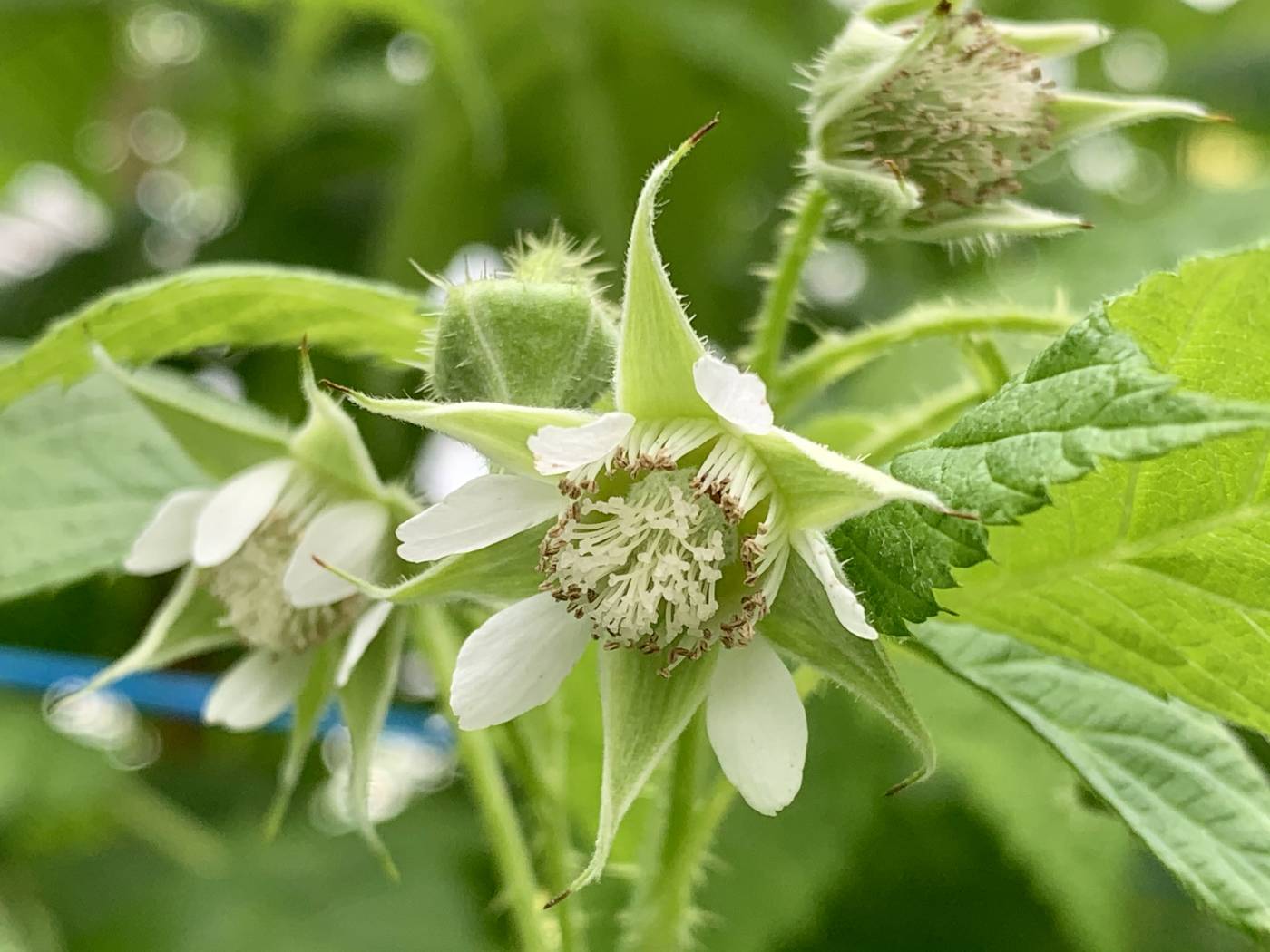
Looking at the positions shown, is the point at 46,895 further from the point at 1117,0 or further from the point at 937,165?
the point at 1117,0

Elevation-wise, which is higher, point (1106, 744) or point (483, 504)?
point (483, 504)

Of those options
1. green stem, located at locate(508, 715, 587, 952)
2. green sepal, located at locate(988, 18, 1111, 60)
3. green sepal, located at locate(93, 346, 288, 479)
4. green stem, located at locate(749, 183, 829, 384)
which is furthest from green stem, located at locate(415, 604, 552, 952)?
green sepal, located at locate(988, 18, 1111, 60)

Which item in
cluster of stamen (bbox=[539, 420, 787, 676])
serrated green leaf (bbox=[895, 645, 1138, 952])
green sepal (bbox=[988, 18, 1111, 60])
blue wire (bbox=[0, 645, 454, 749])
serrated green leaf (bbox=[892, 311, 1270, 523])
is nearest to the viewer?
serrated green leaf (bbox=[892, 311, 1270, 523])

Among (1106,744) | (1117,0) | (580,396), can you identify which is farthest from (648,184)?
(1117,0)

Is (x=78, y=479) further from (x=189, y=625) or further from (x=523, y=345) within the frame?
(x=523, y=345)

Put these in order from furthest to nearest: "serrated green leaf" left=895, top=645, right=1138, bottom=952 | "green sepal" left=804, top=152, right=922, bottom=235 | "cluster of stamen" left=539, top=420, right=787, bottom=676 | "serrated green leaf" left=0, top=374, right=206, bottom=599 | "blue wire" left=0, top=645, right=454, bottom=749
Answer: "blue wire" left=0, top=645, right=454, bottom=749, "serrated green leaf" left=895, top=645, right=1138, bottom=952, "serrated green leaf" left=0, top=374, right=206, bottom=599, "green sepal" left=804, top=152, right=922, bottom=235, "cluster of stamen" left=539, top=420, right=787, bottom=676

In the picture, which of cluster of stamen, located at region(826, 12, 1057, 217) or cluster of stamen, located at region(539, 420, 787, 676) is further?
cluster of stamen, located at region(826, 12, 1057, 217)

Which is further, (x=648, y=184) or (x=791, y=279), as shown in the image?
(x=791, y=279)

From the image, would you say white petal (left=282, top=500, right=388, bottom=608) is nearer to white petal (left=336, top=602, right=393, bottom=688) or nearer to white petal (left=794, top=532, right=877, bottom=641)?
white petal (left=336, top=602, right=393, bottom=688)
